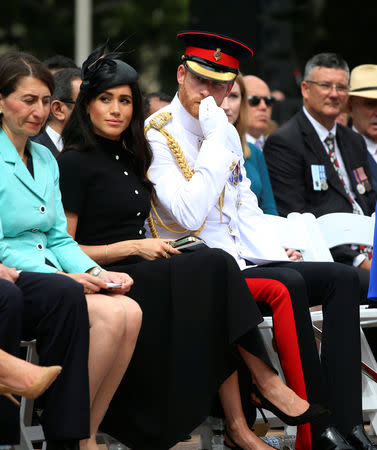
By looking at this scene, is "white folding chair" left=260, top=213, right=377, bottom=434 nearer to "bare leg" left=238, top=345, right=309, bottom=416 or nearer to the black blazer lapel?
"bare leg" left=238, top=345, right=309, bottom=416

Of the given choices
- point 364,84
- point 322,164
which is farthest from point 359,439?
point 364,84

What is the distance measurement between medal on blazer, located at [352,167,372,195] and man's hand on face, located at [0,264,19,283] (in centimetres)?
325

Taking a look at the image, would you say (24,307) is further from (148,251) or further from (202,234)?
(202,234)

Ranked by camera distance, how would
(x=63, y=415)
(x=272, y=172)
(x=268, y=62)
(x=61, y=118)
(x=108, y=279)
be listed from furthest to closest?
(x=268, y=62) < (x=272, y=172) < (x=61, y=118) < (x=108, y=279) < (x=63, y=415)

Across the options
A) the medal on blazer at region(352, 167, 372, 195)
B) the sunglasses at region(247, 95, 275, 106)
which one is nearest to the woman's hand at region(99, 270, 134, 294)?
the medal on blazer at region(352, 167, 372, 195)

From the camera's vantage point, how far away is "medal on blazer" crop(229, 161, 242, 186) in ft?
18.1

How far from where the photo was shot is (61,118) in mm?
6059

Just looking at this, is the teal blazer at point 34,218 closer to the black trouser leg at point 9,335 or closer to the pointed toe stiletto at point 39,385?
the black trouser leg at point 9,335

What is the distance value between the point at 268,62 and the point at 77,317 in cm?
675

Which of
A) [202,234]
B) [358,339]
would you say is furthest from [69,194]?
[358,339]

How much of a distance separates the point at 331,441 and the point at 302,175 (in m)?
2.29

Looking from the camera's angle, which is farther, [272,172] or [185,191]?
[272,172]

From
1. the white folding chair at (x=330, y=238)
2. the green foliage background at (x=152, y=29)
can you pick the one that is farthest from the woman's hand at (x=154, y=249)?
the green foliage background at (x=152, y=29)

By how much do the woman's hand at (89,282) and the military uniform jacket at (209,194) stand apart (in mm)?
753
